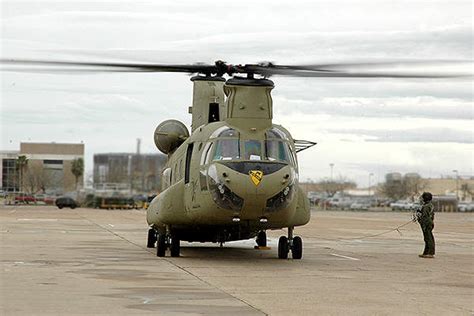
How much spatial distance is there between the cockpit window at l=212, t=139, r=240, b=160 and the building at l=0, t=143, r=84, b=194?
1580 centimetres

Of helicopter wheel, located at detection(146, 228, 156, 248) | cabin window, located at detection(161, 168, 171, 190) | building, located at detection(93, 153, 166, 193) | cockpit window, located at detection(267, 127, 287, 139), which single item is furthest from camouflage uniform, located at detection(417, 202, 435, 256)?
building, located at detection(93, 153, 166, 193)

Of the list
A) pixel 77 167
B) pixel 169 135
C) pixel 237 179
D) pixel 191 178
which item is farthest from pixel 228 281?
pixel 77 167

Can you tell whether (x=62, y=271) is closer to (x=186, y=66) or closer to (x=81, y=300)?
(x=81, y=300)

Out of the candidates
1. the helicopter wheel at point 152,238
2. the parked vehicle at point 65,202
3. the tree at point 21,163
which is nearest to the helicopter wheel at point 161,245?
the helicopter wheel at point 152,238

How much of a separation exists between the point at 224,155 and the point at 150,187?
389 feet

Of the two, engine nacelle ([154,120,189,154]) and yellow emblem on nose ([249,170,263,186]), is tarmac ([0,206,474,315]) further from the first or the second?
engine nacelle ([154,120,189,154])

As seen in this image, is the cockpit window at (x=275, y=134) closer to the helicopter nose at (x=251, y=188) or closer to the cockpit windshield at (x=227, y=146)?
the cockpit windshield at (x=227, y=146)

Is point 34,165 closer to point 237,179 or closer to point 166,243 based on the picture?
point 166,243

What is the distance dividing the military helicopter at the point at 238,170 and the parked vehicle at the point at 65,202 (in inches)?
2588

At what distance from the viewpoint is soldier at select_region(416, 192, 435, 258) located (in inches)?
970

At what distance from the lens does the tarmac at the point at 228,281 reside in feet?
42.8

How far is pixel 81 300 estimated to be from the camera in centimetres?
1348

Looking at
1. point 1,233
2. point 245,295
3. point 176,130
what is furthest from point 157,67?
point 1,233

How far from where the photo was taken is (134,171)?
5261 inches
